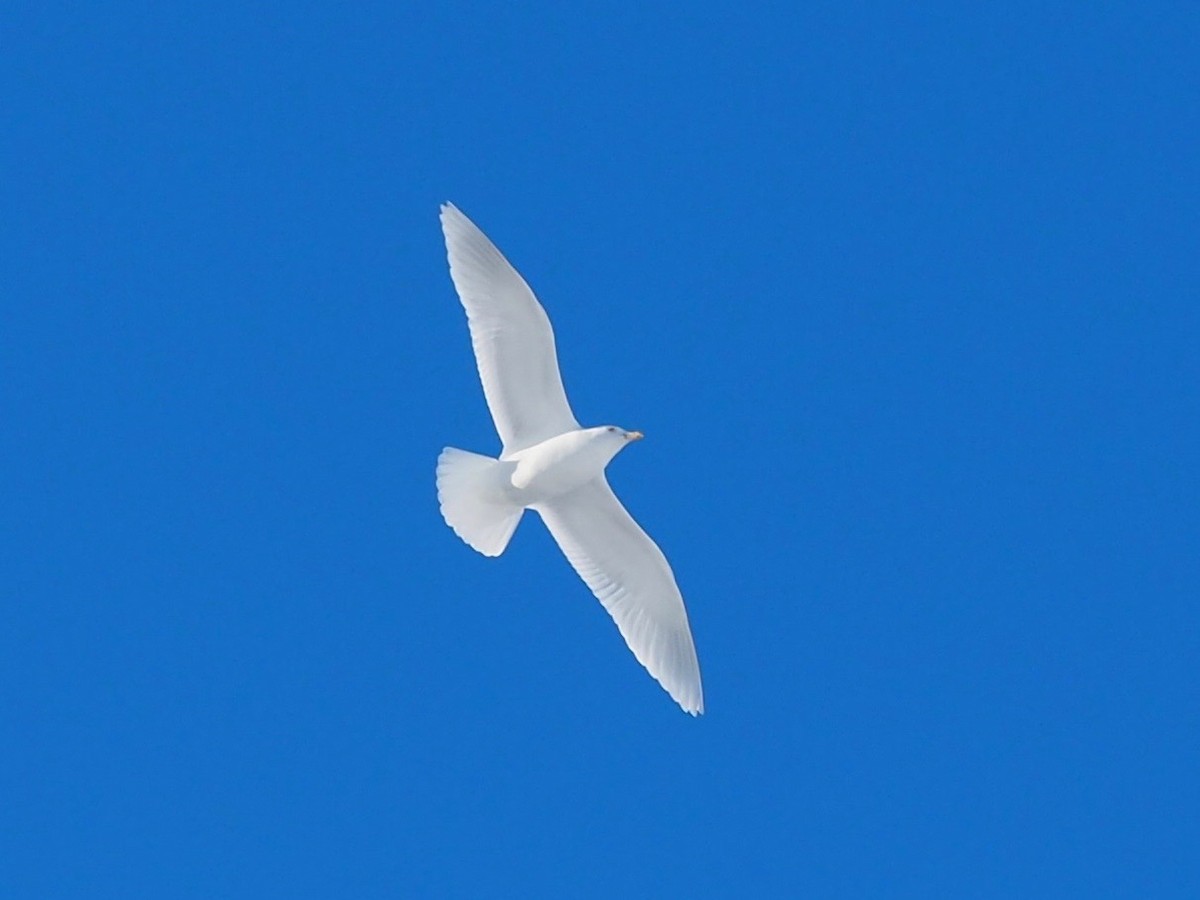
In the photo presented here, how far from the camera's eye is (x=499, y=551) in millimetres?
12539

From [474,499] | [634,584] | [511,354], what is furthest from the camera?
[634,584]

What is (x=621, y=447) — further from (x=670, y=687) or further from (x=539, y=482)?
(x=670, y=687)

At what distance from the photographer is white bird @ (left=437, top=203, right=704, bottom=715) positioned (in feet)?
40.9

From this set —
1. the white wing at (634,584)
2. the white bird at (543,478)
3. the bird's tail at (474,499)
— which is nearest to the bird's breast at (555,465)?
the white bird at (543,478)

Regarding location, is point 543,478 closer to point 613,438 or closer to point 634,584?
point 613,438

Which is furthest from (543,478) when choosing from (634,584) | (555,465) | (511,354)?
(634,584)

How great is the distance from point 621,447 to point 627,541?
2.24 feet

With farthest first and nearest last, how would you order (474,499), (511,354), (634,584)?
(634,584) < (511,354) < (474,499)

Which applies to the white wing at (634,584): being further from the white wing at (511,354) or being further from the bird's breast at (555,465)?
the white wing at (511,354)

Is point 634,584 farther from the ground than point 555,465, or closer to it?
closer to it

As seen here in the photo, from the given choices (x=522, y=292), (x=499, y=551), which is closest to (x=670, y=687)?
(x=499, y=551)

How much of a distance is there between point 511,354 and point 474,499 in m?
0.92

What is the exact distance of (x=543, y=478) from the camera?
12484mm

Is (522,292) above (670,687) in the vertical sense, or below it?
above
